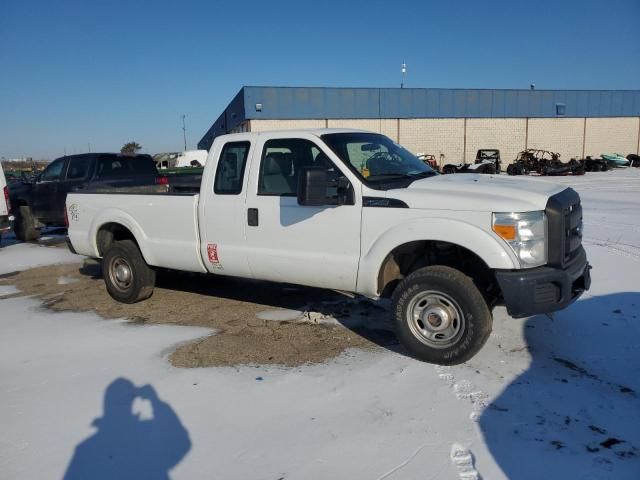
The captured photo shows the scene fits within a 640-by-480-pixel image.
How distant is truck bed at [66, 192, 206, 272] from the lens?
536 centimetres

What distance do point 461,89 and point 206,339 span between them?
3873 centimetres

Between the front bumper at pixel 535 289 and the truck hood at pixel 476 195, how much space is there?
1.58 feet

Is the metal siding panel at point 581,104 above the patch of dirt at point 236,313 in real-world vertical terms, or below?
above

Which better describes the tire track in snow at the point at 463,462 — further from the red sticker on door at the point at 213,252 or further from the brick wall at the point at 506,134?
the brick wall at the point at 506,134

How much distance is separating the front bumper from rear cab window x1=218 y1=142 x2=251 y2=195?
271 centimetres

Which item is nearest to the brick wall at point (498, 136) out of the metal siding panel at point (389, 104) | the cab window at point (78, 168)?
the metal siding panel at point (389, 104)

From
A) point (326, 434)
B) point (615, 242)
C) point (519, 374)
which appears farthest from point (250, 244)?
point (615, 242)

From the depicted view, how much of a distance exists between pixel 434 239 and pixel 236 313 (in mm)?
2711

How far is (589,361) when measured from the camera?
13.1 ft

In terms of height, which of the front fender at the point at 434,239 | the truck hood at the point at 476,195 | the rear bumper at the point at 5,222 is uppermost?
the truck hood at the point at 476,195

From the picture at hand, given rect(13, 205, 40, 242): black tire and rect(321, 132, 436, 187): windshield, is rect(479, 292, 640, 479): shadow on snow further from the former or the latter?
rect(13, 205, 40, 242): black tire

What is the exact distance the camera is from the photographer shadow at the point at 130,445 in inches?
110

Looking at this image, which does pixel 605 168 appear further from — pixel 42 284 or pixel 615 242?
pixel 42 284

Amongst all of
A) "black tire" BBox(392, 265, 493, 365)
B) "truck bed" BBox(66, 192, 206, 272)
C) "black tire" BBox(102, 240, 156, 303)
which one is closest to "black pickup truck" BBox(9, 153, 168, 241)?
"truck bed" BBox(66, 192, 206, 272)
